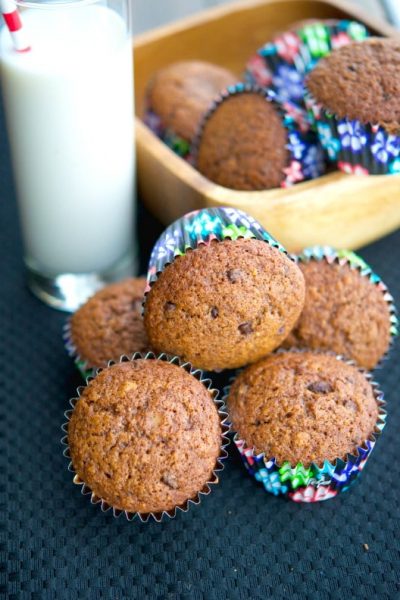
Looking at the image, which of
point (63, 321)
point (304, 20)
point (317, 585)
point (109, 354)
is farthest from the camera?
point (304, 20)

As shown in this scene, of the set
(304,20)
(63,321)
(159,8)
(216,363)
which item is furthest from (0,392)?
(159,8)

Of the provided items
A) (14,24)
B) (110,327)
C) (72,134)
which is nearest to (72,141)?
(72,134)

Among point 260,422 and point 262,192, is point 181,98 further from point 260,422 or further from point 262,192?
point 260,422

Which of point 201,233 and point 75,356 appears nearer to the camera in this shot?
point 201,233

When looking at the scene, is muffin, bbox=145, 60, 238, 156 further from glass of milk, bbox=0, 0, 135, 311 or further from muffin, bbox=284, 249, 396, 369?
muffin, bbox=284, 249, 396, 369

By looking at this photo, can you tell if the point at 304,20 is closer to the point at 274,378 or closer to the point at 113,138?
the point at 113,138

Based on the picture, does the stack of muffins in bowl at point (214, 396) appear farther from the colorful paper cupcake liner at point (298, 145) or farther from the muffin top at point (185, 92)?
the muffin top at point (185, 92)

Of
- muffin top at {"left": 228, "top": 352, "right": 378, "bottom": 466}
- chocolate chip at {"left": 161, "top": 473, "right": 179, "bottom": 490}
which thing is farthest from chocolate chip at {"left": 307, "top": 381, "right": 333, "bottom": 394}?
chocolate chip at {"left": 161, "top": 473, "right": 179, "bottom": 490}

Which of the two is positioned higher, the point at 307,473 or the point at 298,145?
the point at 298,145
